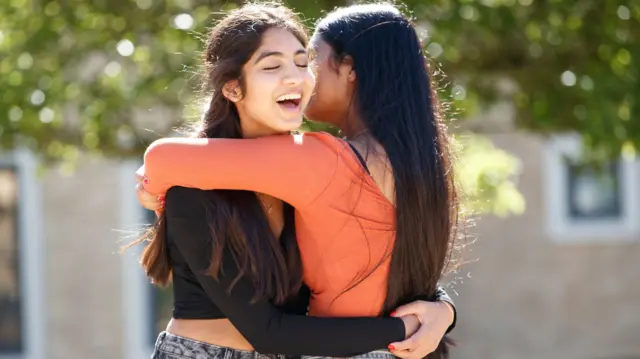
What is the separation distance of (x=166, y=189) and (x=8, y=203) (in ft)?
23.5

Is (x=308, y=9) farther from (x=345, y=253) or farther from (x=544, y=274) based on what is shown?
(x=544, y=274)

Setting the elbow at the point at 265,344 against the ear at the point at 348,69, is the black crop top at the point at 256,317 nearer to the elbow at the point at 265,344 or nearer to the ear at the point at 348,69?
the elbow at the point at 265,344

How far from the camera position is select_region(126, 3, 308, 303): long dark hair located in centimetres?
231

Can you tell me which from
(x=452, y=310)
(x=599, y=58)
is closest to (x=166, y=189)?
(x=452, y=310)

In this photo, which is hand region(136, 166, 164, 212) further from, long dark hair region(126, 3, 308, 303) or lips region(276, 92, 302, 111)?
lips region(276, 92, 302, 111)

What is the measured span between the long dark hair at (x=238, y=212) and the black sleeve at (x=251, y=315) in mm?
24

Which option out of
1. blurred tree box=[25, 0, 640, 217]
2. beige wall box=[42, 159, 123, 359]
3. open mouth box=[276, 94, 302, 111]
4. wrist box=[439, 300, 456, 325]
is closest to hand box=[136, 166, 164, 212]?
Result: open mouth box=[276, 94, 302, 111]

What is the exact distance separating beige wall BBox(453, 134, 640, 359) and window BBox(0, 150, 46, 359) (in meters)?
3.77

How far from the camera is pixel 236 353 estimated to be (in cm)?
241

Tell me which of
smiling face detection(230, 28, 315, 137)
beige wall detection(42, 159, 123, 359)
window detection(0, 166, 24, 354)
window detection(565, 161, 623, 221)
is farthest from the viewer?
window detection(565, 161, 623, 221)

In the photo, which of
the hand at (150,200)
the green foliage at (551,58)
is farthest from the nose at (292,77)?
the green foliage at (551,58)

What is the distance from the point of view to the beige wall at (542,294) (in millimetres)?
9180

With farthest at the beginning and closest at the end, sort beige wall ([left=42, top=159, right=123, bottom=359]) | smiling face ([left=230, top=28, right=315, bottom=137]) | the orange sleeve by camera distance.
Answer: beige wall ([left=42, top=159, right=123, bottom=359]) → smiling face ([left=230, top=28, right=315, bottom=137]) → the orange sleeve

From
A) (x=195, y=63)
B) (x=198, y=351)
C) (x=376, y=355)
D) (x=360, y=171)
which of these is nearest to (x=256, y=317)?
(x=198, y=351)
